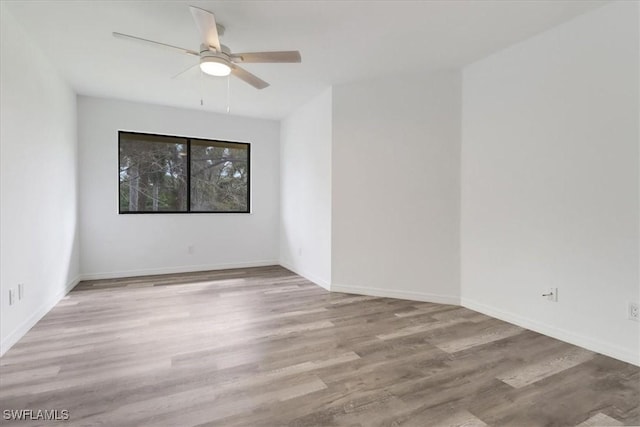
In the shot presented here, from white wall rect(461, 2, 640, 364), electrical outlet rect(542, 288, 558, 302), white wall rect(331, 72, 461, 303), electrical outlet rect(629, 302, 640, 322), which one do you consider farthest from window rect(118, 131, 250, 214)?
electrical outlet rect(629, 302, 640, 322)

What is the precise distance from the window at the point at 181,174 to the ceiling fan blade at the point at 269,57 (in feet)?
9.14

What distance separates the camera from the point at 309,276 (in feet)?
14.4

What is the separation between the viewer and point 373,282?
3.63 m

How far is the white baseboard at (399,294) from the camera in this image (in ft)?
10.9

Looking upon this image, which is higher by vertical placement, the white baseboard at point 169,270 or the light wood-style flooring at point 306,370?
the white baseboard at point 169,270

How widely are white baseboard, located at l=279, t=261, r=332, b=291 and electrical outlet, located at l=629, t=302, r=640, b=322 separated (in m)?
2.63

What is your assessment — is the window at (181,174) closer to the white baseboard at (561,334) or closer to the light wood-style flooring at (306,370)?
the light wood-style flooring at (306,370)

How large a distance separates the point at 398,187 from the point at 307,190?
4.68 ft

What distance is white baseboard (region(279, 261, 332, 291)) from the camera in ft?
12.8

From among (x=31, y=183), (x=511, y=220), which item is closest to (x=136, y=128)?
(x=31, y=183)

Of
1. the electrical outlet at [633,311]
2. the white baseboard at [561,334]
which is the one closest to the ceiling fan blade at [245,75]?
the white baseboard at [561,334]

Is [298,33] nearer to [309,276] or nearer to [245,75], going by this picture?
[245,75]

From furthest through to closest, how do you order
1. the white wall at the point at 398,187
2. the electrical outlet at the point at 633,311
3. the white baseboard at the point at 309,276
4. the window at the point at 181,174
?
the window at the point at 181,174
the white baseboard at the point at 309,276
the white wall at the point at 398,187
the electrical outlet at the point at 633,311

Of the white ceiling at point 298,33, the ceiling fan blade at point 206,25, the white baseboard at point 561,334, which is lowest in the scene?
the white baseboard at point 561,334
